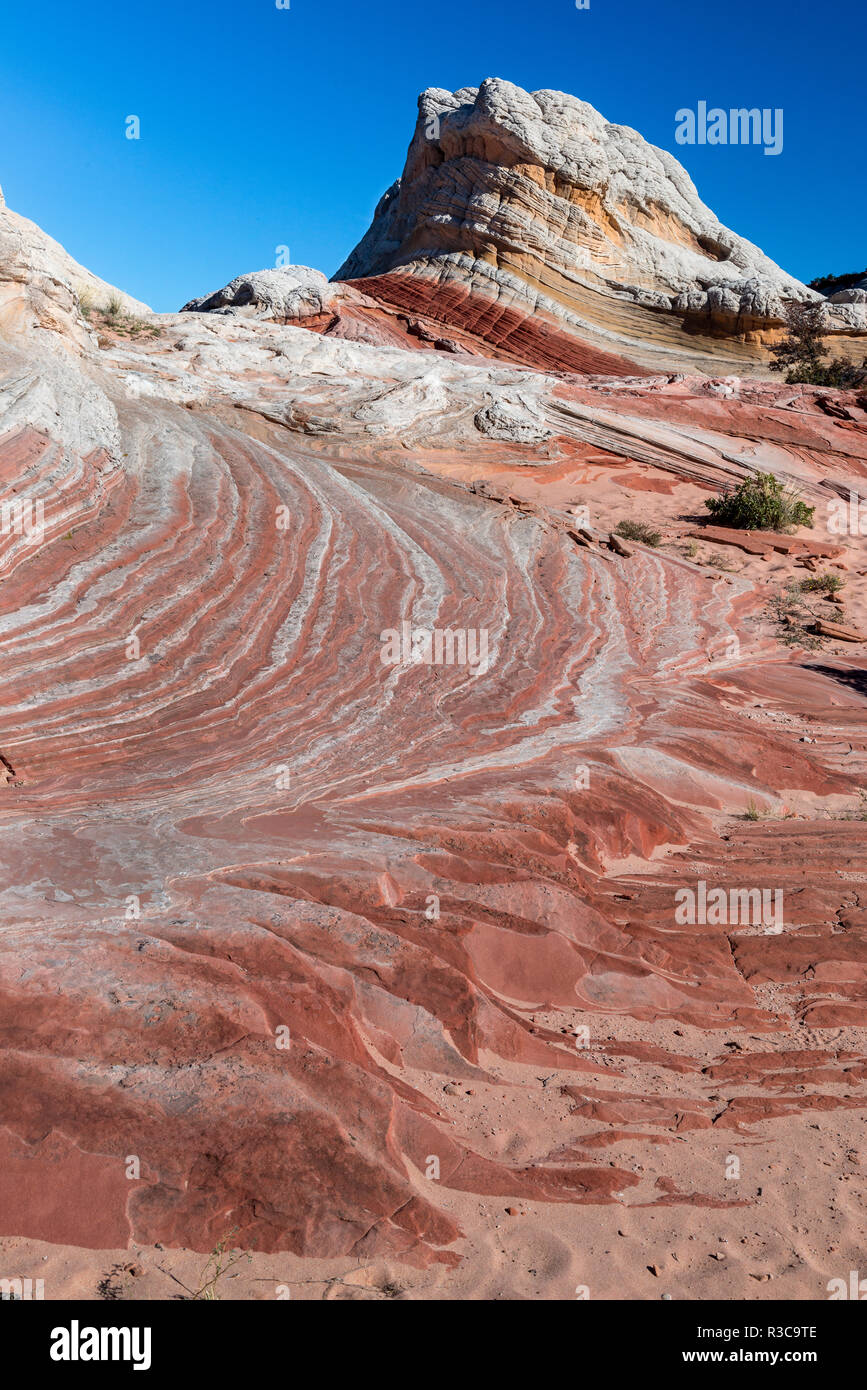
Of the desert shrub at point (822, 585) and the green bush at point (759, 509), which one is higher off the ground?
the green bush at point (759, 509)

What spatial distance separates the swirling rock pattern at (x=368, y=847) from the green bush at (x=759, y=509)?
124 inches

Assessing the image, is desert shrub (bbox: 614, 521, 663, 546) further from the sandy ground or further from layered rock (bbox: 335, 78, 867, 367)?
the sandy ground

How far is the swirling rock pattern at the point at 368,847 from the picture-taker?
13.0 ft

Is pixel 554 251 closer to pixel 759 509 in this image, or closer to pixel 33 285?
pixel 759 509

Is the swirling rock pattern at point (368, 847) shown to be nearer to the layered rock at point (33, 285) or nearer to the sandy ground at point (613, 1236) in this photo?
the sandy ground at point (613, 1236)

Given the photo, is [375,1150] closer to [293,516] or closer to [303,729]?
[303,729]

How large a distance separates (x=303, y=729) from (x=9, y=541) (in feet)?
14.5

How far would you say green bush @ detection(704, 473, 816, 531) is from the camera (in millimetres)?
19719

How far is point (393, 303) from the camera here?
32.6 metres

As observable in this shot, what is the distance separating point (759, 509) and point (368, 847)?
52.3 ft

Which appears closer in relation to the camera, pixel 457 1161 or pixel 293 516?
pixel 457 1161

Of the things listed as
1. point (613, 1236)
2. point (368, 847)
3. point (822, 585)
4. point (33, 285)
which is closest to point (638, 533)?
point (822, 585)

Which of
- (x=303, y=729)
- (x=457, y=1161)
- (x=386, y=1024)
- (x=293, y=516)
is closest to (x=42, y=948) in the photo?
(x=386, y=1024)

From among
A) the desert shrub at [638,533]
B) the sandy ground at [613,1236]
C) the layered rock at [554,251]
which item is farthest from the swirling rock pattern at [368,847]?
the layered rock at [554,251]
